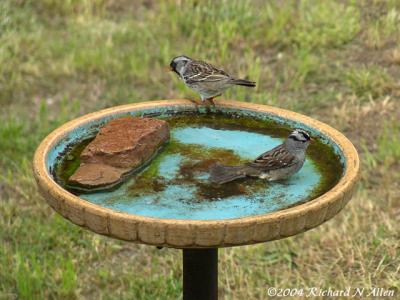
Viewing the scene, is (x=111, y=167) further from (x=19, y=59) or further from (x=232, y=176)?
(x=19, y=59)

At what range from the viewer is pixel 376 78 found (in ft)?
23.5

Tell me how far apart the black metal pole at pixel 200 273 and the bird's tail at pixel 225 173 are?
0.38 meters

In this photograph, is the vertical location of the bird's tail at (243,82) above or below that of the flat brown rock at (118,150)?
above

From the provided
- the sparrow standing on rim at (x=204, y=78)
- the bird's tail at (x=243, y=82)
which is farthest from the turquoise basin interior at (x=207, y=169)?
the sparrow standing on rim at (x=204, y=78)

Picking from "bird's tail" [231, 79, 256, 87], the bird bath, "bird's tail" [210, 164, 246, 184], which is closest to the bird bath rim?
the bird bath

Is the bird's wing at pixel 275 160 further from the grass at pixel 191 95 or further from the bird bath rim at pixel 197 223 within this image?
the grass at pixel 191 95

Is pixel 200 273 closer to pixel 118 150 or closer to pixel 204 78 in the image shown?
pixel 118 150

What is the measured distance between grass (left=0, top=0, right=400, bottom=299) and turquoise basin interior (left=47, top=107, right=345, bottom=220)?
1.26m

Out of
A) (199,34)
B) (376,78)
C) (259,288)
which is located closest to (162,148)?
(259,288)

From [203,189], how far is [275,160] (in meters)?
0.37

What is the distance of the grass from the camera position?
5.14 m

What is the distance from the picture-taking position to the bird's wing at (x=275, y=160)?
3.57 metres

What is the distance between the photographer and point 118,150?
376cm

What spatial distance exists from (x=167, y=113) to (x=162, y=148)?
44 cm
